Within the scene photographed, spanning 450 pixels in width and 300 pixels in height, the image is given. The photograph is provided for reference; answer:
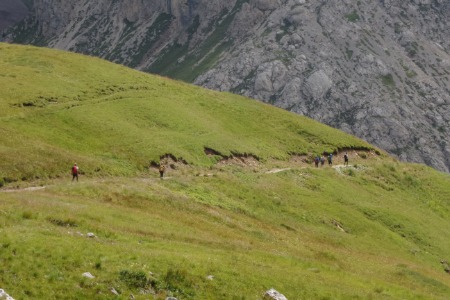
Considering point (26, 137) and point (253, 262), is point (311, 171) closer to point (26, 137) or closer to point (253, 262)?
point (26, 137)

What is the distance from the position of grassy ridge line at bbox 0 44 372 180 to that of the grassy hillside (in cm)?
29

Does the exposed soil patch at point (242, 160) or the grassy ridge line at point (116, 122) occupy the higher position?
the grassy ridge line at point (116, 122)

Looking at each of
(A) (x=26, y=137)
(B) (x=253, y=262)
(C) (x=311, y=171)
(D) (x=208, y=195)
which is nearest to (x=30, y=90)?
(A) (x=26, y=137)

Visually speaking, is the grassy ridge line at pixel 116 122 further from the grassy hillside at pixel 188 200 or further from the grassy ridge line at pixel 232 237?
the grassy ridge line at pixel 232 237

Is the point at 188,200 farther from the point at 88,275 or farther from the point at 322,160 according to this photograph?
the point at 322,160

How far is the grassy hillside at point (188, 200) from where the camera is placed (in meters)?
28.7

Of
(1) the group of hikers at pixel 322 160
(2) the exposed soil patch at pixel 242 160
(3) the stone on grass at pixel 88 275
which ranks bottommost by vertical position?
(1) the group of hikers at pixel 322 160

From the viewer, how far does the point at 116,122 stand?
76562 millimetres

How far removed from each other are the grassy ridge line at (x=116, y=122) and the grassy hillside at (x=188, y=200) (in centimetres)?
29

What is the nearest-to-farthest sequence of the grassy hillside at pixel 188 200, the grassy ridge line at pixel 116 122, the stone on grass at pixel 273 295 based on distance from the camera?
the grassy hillside at pixel 188 200 → the stone on grass at pixel 273 295 → the grassy ridge line at pixel 116 122

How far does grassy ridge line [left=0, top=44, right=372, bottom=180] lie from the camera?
6156 cm

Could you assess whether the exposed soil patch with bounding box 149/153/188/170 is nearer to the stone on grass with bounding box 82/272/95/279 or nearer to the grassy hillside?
the grassy hillside

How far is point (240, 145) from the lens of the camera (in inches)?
3250

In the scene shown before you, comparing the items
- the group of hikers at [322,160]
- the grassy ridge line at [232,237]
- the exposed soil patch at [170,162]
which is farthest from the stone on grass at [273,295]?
the group of hikers at [322,160]
